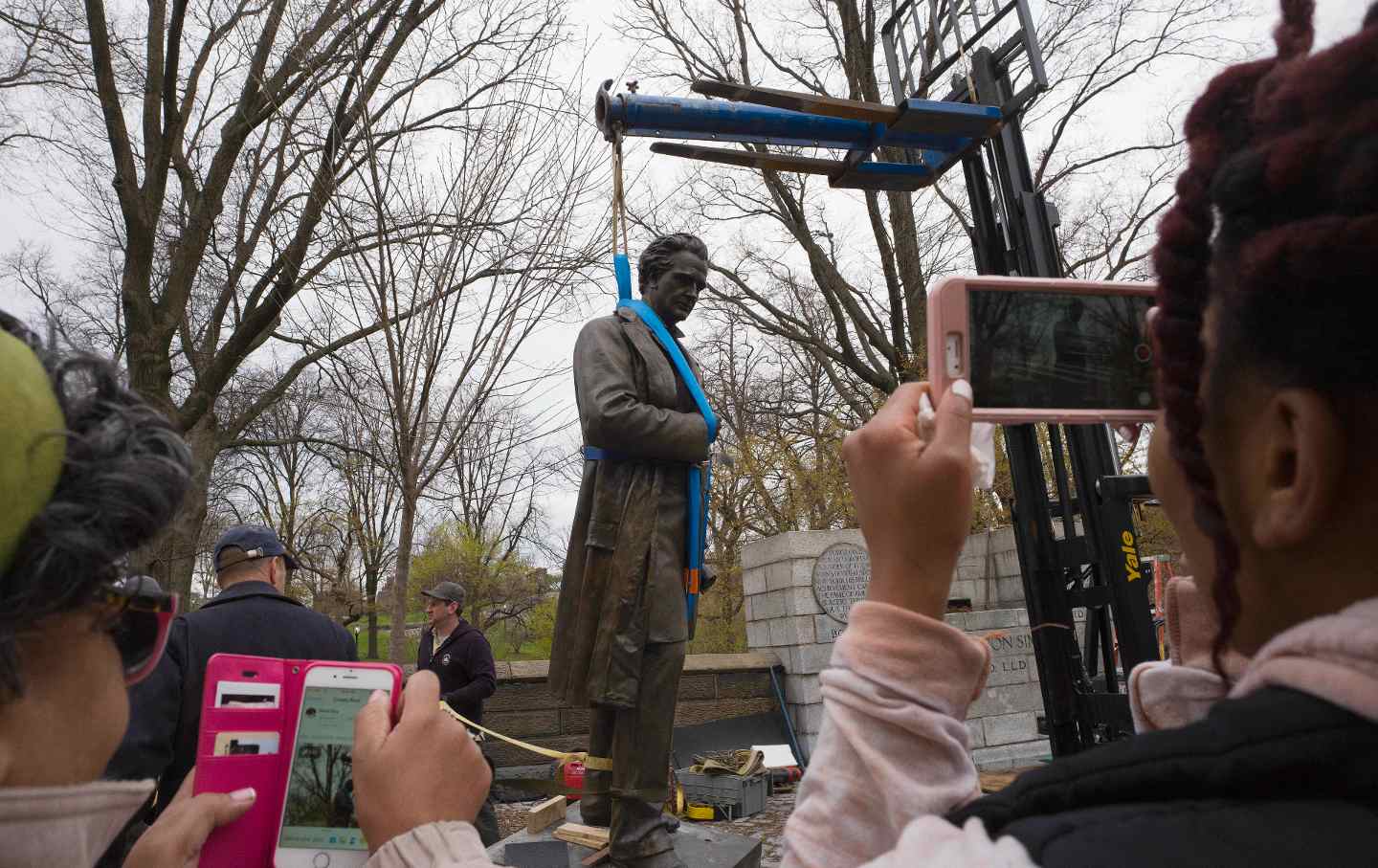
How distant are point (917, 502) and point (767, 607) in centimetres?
739

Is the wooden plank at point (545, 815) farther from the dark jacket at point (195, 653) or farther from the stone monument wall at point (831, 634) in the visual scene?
the stone monument wall at point (831, 634)

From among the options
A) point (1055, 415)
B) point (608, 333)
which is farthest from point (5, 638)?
point (608, 333)

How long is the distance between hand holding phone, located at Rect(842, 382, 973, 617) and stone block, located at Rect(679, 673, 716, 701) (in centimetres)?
678

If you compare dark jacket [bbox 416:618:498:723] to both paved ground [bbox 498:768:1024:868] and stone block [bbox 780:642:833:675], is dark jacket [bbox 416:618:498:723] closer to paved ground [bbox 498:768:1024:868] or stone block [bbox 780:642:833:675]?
paved ground [bbox 498:768:1024:868]

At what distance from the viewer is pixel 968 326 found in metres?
1.18

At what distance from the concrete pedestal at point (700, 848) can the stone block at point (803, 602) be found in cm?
359

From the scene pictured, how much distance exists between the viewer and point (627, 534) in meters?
3.27

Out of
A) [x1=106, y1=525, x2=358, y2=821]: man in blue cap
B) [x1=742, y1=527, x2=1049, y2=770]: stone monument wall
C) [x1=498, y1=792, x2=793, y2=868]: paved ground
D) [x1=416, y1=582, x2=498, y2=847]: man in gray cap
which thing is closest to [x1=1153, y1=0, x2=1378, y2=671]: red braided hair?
[x1=106, y1=525, x2=358, y2=821]: man in blue cap

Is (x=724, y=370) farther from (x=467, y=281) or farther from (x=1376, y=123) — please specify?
(x=1376, y=123)

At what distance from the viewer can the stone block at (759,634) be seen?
807 centimetres

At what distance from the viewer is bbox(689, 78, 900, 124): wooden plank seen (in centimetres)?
296

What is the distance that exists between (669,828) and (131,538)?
9.44ft

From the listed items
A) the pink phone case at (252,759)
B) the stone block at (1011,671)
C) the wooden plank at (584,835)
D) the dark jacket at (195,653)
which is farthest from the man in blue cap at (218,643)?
the stone block at (1011,671)

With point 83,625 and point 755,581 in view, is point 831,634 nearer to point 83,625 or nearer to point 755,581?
point 755,581
